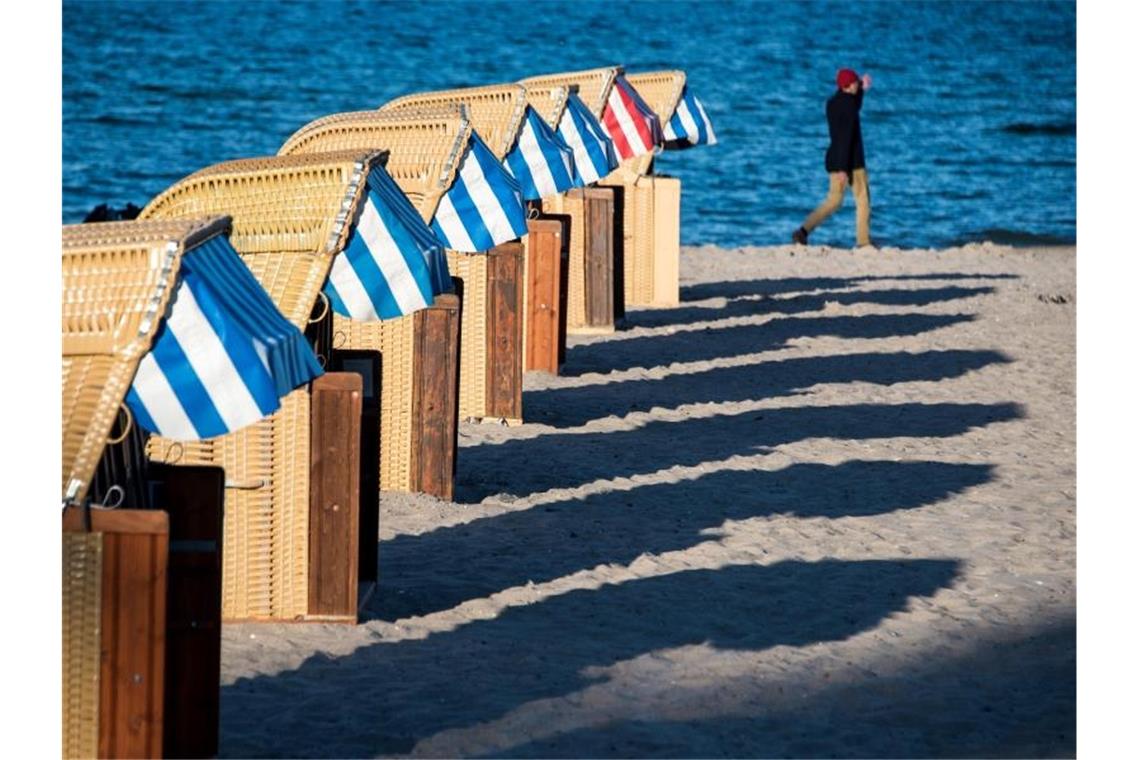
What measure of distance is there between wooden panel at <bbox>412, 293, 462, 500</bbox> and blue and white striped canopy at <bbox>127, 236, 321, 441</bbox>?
4205mm

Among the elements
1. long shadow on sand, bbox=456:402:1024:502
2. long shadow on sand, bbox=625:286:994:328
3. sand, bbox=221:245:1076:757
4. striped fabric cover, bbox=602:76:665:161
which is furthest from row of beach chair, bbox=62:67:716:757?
long shadow on sand, bbox=625:286:994:328

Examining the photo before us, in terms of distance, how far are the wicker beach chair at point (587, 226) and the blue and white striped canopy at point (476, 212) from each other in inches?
138

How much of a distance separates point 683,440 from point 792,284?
889cm

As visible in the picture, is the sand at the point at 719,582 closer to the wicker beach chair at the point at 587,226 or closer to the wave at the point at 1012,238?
the wicker beach chair at the point at 587,226

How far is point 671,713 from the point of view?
7.93 metres

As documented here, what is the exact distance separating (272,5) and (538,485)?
8898 centimetres

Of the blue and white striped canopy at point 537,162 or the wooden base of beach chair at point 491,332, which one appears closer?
the wooden base of beach chair at point 491,332

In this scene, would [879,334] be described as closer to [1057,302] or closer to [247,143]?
[1057,302]

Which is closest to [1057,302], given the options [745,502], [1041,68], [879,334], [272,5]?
[879,334]

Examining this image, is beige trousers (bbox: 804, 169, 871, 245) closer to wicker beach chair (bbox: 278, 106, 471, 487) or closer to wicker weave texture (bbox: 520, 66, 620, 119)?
wicker weave texture (bbox: 520, 66, 620, 119)

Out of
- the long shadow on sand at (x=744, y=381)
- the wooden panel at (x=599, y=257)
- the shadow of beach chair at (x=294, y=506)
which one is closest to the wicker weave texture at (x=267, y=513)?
the shadow of beach chair at (x=294, y=506)

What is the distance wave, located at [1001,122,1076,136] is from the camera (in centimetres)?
5528

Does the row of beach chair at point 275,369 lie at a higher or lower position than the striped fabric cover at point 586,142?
lower

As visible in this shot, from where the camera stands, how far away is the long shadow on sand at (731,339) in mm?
16703
